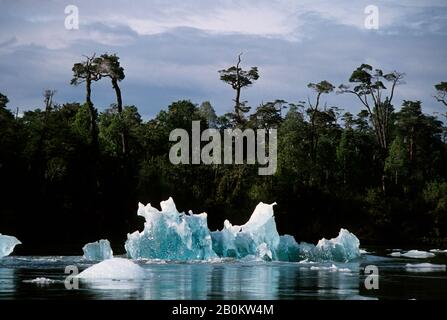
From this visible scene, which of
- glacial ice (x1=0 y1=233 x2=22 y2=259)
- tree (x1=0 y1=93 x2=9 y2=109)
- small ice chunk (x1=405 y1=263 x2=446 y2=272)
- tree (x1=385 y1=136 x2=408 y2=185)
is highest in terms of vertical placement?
tree (x1=0 y1=93 x2=9 y2=109)

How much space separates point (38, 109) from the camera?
64.1m

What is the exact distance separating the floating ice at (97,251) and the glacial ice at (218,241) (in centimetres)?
152

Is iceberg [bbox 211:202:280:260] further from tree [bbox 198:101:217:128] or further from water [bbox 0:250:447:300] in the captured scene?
tree [bbox 198:101:217:128]

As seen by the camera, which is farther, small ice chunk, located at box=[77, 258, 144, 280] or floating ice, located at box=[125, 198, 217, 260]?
floating ice, located at box=[125, 198, 217, 260]

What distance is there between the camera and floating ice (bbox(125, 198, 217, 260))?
1342 inches

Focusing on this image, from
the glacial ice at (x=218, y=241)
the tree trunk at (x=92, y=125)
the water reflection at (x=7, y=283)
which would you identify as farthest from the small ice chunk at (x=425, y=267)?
the tree trunk at (x=92, y=125)

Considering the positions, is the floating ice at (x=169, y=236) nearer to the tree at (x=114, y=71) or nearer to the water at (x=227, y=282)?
the water at (x=227, y=282)

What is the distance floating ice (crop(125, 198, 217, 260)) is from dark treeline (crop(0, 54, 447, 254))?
930 cm

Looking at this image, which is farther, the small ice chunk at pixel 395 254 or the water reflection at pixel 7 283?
the small ice chunk at pixel 395 254

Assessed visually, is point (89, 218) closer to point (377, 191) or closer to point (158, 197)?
point (158, 197)

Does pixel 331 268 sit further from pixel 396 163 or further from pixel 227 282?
pixel 396 163

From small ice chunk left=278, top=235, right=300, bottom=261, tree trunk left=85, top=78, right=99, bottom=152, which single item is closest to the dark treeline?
tree trunk left=85, top=78, right=99, bottom=152

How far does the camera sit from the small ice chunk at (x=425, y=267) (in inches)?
1266

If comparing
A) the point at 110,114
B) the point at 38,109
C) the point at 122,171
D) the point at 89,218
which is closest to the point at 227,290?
the point at 89,218
